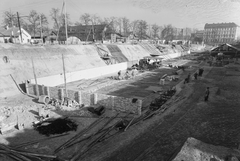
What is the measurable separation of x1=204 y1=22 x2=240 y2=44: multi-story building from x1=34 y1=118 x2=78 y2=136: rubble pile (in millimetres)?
151998

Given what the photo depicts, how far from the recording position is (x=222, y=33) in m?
138

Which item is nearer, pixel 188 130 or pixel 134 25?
pixel 188 130

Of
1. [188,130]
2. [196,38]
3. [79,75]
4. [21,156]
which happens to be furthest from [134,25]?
[21,156]

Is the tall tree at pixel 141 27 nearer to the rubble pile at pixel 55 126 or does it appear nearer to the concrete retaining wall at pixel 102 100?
the concrete retaining wall at pixel 102 100

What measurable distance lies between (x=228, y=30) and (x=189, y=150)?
15811cm

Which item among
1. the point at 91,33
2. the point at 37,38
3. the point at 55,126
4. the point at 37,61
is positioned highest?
the point at 91,33

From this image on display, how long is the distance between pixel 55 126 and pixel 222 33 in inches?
6289

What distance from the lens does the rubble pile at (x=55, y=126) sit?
11.0 meters

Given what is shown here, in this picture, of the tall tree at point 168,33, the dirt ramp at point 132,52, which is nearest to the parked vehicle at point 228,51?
the dirt ramp at point 132,52

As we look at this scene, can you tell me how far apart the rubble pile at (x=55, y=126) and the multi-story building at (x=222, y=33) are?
152 m

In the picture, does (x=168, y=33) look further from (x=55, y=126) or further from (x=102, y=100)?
(x=55, y=126)

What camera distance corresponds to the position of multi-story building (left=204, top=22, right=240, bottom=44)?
133 meters

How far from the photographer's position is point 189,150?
25.4ft

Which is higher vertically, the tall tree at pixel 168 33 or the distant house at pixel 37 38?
the tall tree at pixel 168 33
